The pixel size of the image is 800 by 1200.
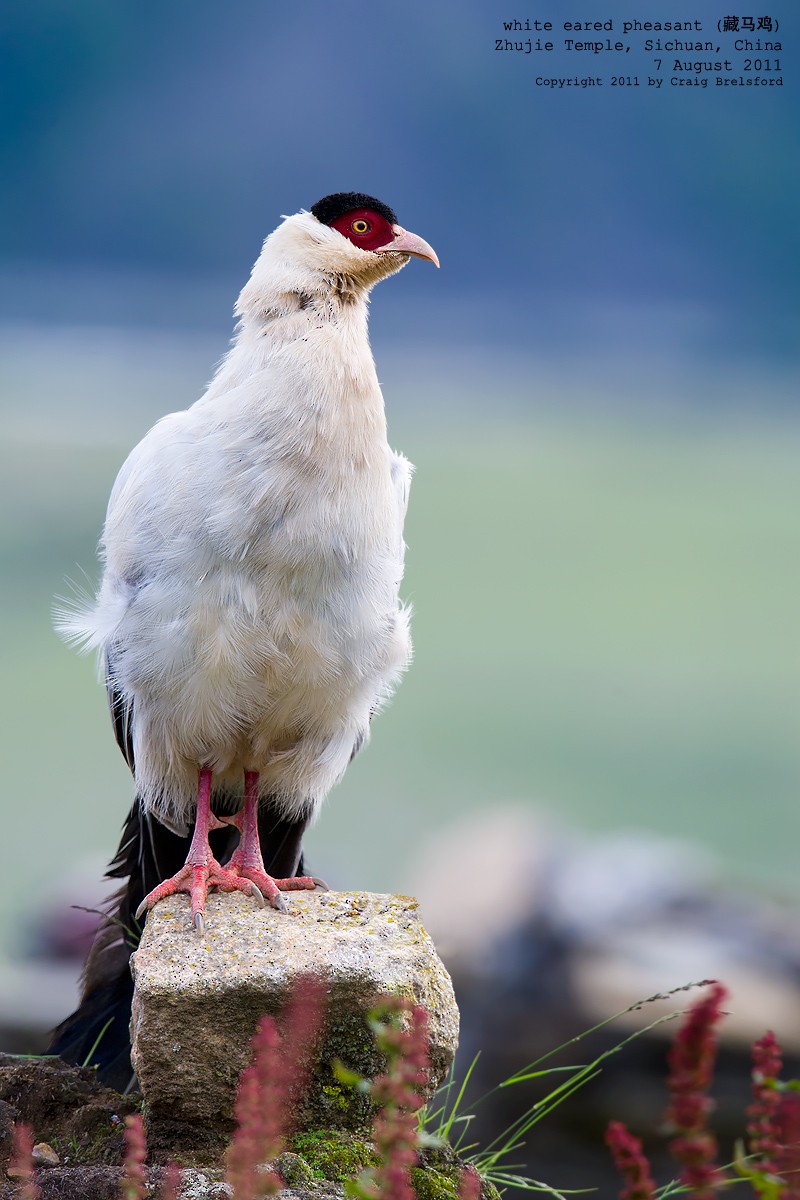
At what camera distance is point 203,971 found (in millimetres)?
3438

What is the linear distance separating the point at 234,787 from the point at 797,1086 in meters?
3.30

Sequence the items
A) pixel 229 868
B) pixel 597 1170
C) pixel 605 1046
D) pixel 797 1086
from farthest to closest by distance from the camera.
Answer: pixel 605 1046, pixel 597 1170, pixel 229 868, pixel 797 1086

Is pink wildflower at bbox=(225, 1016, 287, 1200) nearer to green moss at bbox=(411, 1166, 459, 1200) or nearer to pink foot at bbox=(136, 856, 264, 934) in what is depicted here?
green moss at bbox=(411, 1166, 459, 1200)

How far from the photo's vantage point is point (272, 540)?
3.75m

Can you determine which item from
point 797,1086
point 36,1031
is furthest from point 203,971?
point 36,1031

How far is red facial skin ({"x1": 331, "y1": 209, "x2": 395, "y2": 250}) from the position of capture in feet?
13.3

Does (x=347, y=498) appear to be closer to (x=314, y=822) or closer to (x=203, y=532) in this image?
(x=203, y=532)

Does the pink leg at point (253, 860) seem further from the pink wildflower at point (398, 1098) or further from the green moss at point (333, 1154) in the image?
the pink wildflower at point (398, 1098)

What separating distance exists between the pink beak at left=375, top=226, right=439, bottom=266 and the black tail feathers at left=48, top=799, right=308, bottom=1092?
2099 mm

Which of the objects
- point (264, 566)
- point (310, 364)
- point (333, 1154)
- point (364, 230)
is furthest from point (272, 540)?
point (333, 1154)

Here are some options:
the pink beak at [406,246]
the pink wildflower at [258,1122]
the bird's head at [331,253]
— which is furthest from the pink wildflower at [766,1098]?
the pink beak at [406,246]

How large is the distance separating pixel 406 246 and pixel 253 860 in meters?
2.16

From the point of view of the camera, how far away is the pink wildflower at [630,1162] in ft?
4.74

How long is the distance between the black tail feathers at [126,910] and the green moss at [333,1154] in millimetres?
1271
